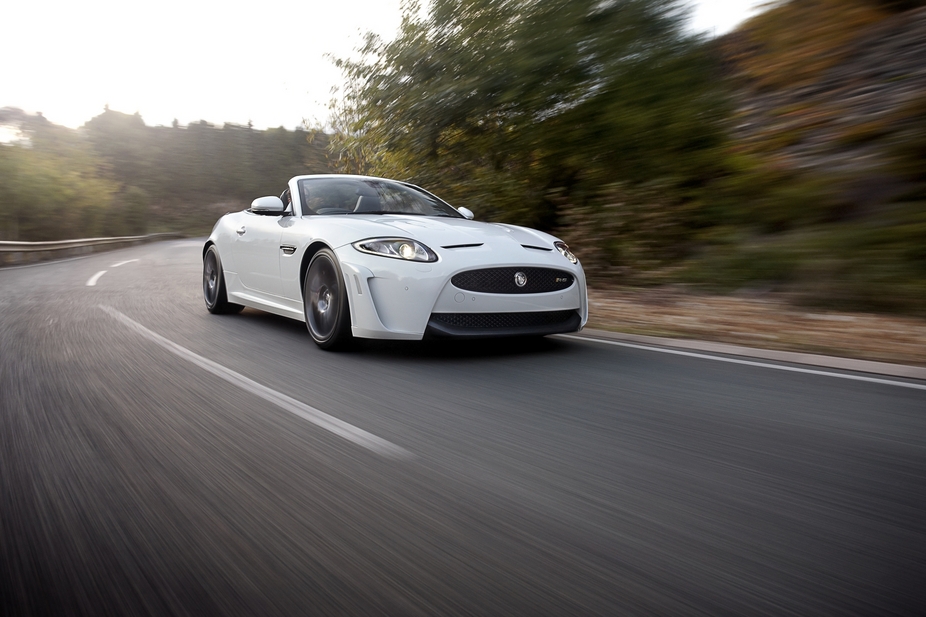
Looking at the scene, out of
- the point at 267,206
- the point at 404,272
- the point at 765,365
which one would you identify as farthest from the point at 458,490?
the point at 267,206

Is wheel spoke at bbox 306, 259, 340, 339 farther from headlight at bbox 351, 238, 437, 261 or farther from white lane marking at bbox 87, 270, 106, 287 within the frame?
white lane marking at bbox 87, 270, 106, 287

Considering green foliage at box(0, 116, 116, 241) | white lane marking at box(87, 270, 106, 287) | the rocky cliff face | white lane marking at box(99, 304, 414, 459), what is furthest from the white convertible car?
green foliage at box(0, 116, 116, 241)

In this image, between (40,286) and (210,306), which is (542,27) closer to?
(210,306)

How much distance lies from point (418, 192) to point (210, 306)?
278 centimetres

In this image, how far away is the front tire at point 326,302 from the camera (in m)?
5.50

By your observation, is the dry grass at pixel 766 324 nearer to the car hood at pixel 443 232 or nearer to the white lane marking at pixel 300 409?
the car hood at pixel 443 232

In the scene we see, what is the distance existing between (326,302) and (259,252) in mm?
1541

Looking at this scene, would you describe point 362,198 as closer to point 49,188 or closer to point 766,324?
point 766,324

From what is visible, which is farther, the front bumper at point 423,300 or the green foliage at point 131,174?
the green foliage at point 131,174

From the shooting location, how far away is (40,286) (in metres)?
12.3

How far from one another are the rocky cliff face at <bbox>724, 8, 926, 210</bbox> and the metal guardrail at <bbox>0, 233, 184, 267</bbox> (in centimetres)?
1846

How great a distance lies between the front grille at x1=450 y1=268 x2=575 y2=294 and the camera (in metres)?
5.20

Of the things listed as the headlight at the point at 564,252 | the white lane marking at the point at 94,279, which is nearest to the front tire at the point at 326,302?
the headlight at the point at 564,252

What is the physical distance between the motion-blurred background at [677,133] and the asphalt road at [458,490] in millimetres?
3779
